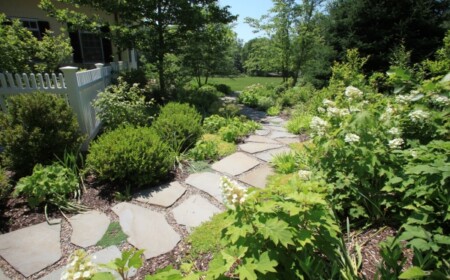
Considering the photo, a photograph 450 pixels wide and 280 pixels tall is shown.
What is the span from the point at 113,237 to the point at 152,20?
6692 millimetres

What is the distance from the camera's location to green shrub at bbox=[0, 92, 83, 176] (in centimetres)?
315

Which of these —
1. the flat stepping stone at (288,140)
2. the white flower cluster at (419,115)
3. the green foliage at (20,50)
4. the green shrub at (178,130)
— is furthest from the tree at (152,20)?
the white flower cluster at (419,115)

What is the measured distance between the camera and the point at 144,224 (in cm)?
253

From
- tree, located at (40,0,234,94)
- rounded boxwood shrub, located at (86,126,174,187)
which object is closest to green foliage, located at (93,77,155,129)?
rounded boxwood shrub, located at (86,126,174,187)

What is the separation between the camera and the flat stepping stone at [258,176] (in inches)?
128

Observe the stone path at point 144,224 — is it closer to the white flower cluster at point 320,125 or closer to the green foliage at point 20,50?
the white flower cluster at point 320,125

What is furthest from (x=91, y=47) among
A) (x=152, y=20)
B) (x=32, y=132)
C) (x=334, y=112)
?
(x=334, y=112)

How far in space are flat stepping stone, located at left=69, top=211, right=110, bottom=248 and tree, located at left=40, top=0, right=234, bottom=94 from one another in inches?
223

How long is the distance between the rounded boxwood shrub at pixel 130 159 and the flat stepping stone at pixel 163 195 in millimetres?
141

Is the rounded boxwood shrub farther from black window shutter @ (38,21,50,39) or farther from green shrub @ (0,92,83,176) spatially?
black window shutter @ (38,21,50,39)

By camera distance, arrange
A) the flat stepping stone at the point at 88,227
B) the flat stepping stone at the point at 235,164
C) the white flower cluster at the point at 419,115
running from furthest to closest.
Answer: the flat stepping stone at the point at 235,164
the flat stepping stone at the point at 88,227
the white flower cluster at the point at 419,115

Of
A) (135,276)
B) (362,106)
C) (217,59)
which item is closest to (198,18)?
(217,59)

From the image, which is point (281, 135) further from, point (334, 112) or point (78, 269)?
point (78, 269)

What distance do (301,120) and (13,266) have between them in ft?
16.7
